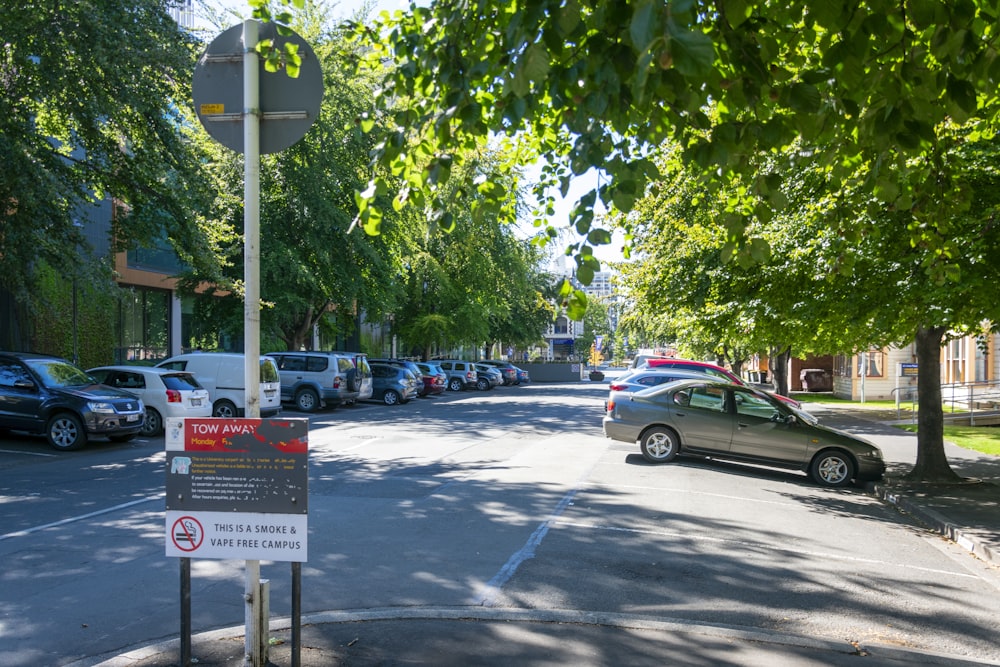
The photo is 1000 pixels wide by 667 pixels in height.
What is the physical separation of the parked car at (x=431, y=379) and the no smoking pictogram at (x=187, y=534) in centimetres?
3295

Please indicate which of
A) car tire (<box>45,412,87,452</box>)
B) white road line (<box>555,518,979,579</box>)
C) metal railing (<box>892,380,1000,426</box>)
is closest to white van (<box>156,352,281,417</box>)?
car tire (<box>45,412,87,452</box>)

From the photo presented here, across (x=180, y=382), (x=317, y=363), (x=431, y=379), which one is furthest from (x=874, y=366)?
(x=180, y=382)

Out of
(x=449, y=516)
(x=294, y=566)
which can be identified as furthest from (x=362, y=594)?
(x=449, y=516)

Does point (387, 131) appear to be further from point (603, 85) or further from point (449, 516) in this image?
point (449, 516)

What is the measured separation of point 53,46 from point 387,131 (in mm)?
13632

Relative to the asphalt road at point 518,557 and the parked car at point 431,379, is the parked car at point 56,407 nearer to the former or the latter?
the asphalt road at point 518,557

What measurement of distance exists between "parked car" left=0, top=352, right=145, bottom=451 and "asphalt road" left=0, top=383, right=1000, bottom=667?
1.70 meters

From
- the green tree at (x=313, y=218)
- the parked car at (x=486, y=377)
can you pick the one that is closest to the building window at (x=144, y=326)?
the green tree at (x=313, y=218)

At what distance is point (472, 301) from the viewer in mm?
47281

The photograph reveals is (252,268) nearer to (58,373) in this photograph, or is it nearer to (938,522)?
(938,522)

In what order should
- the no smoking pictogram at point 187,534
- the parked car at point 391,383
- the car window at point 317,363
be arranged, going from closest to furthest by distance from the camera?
the no smoking pictogram at point 187,534 → the car window at point 317,363 → the parked car at point 391,383

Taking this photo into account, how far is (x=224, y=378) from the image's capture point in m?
21.5

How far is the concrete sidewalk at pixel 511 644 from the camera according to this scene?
15.0ft

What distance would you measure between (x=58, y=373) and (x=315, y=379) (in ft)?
34.1
